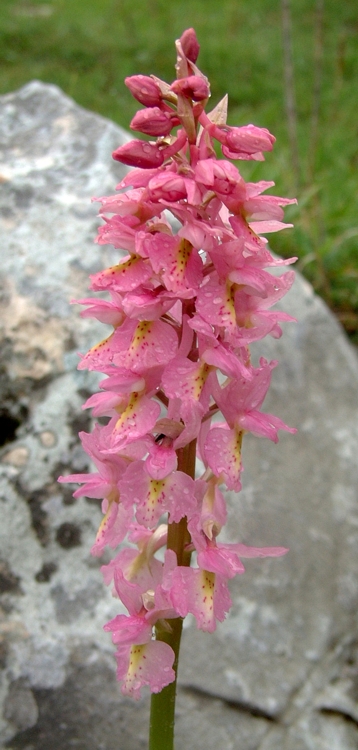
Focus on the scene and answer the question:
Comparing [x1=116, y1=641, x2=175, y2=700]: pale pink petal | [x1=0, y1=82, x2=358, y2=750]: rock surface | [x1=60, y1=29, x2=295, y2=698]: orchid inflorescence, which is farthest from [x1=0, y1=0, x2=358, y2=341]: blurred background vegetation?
[x1=116, y1=641, x2=175, y2=700]: pale pink petal

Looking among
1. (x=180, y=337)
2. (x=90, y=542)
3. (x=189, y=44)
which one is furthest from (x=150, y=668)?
(x=189, y=44)

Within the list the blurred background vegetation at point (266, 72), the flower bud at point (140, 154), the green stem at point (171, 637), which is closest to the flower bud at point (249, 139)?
the flower bud at point (140, 154)

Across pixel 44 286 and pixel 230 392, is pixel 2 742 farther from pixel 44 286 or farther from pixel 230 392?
pixel 44 286

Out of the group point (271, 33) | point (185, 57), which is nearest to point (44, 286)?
point (185, 57)

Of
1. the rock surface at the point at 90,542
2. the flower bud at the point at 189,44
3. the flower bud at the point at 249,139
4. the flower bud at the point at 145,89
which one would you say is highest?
the flower bud at the point at 189,44

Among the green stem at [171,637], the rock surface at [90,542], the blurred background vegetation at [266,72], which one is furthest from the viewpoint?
the blurred background vegetation at [266,72]

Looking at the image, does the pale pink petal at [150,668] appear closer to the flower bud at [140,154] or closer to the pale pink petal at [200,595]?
the pale pink petal at [200,595]
